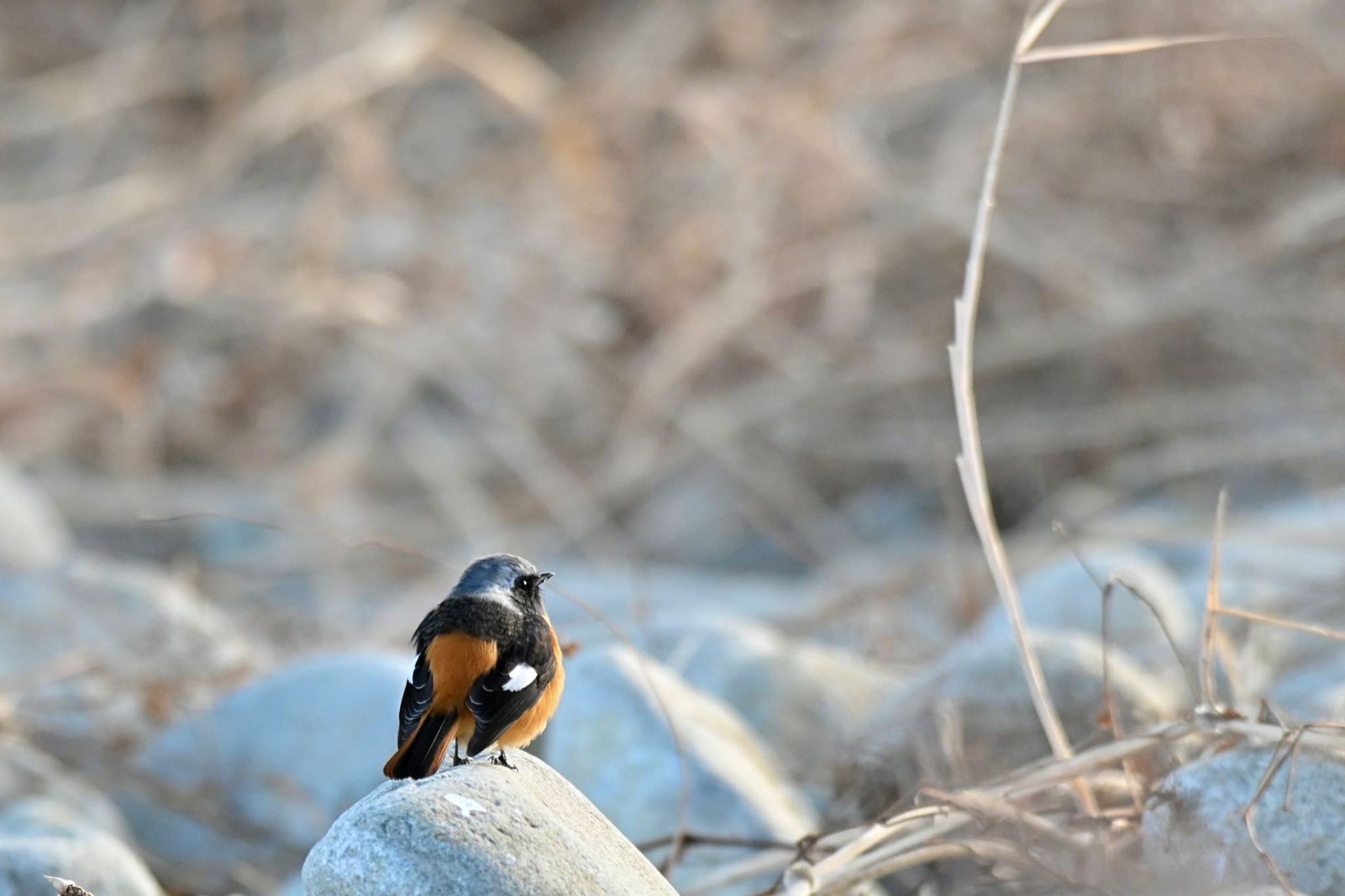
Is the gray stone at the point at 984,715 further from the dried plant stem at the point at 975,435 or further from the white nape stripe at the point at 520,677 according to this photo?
the white nape stripe at the point at 520,677

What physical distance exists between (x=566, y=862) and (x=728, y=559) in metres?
4.44

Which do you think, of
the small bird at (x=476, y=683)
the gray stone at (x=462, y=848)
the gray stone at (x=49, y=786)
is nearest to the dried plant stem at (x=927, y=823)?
the gray stone at (x=462, y=848)

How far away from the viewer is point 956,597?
469cm

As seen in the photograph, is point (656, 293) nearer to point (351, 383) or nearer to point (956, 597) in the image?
point (351, 383)

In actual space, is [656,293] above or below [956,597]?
above

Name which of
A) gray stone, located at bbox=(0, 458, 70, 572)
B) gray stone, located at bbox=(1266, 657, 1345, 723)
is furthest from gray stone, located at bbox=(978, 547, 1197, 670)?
gray stone, located at bbox=(0, 458, 70, 572)

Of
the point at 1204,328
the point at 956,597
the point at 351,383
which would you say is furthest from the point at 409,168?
the point at 956,597

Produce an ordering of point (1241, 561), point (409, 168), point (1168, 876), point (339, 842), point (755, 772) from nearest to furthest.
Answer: point (339, 842) → point (1168, 876) → point (755, 772) → point (1241, 561) → point (409, 168)

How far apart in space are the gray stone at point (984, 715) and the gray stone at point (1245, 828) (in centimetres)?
60

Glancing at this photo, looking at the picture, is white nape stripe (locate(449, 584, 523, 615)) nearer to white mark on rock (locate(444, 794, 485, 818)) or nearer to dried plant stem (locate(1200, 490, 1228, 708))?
white mark on rock (locate(444, 794, 485, 818))

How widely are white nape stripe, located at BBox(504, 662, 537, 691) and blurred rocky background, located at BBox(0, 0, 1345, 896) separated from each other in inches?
83.6

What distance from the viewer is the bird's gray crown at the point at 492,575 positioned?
2.14 metres

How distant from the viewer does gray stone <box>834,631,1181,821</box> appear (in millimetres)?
2789

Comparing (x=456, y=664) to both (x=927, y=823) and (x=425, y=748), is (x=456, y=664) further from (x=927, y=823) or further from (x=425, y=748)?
(x=927, y=823)
